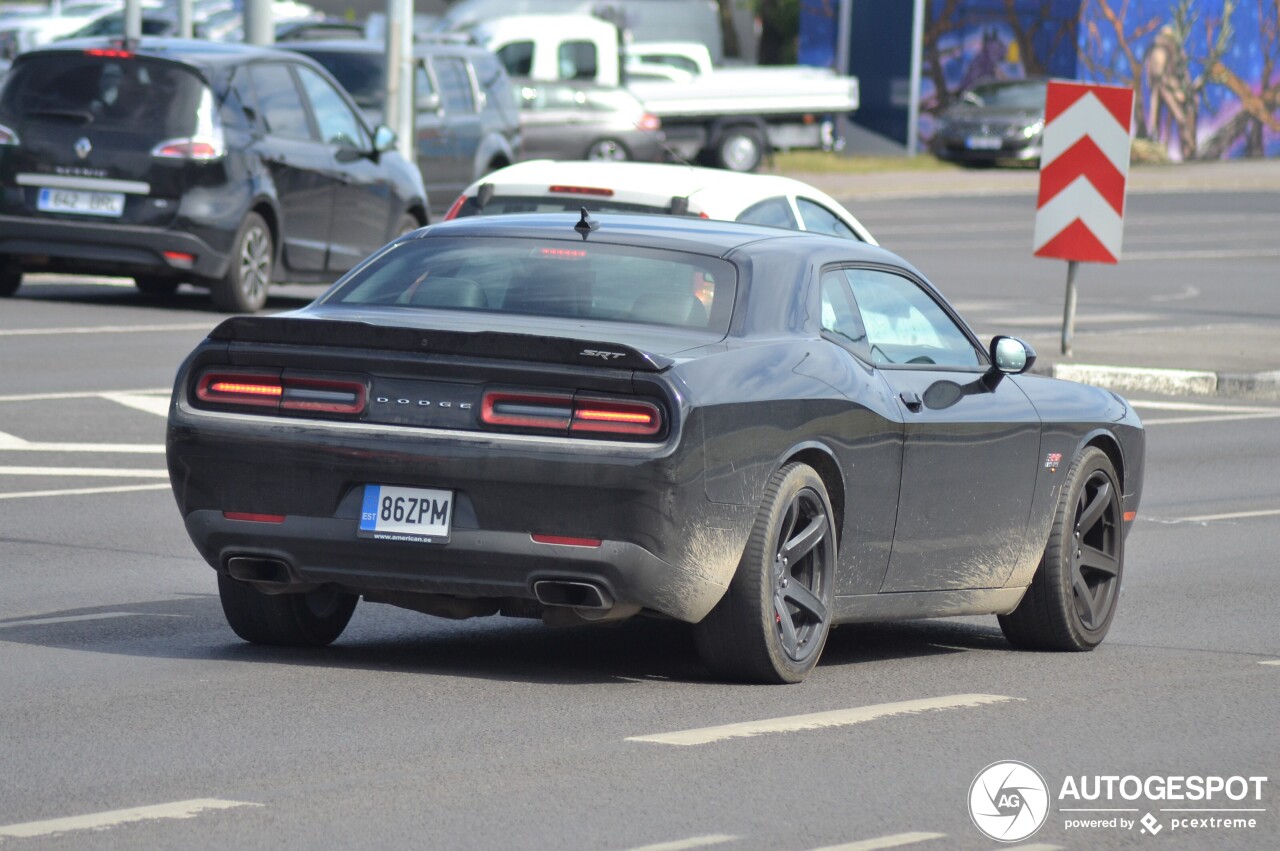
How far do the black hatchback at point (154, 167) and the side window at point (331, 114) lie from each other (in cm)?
43

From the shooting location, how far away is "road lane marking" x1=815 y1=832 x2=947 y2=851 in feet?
17.7

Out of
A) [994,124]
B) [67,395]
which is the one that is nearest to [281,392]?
[67,395]

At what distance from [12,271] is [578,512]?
13.2 meters

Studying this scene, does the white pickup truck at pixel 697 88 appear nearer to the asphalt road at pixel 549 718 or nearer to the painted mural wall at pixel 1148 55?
the painted mural wall at pixel 1148 55

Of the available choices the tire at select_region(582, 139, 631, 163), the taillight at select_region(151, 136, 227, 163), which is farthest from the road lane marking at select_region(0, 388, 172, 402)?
the tire at select_region(582, 139, 631, 163)

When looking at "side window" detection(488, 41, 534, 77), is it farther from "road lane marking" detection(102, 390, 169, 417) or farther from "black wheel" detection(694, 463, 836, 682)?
"black wheel" detection(694, 463, 836, 682)

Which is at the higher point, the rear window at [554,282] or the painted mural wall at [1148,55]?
the rear window at [554,282]

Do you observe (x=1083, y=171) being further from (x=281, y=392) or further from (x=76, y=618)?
(x=281, y=392)

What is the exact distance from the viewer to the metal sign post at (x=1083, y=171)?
58.9ft

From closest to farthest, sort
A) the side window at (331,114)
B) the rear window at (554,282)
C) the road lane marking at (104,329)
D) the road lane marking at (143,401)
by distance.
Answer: the rear window at (554,282) < the road lane marking at (143,401) < the road lane marking at (104,329) < the side window at (331,114)

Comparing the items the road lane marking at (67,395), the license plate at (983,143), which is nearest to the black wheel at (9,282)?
the road lane marking at (67,395)

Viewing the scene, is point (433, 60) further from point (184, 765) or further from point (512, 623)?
point (184, 765)

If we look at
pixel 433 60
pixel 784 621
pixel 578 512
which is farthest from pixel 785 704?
pixel 433 60

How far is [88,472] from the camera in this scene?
11.7 metres
